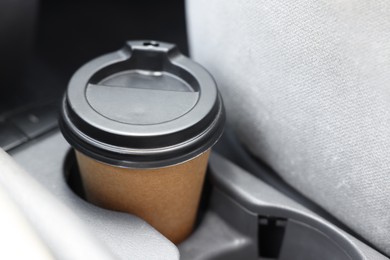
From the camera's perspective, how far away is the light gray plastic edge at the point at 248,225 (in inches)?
28.5

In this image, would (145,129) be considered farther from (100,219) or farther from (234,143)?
(234,143)

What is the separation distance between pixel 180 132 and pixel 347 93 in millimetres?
214

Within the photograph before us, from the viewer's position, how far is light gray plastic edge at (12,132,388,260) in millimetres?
646

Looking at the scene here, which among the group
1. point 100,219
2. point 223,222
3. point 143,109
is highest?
point 143,109

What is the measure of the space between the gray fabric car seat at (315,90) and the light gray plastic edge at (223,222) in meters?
0.04

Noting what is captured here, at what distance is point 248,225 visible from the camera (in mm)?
790

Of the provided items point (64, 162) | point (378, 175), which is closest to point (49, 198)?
point (64, 162)

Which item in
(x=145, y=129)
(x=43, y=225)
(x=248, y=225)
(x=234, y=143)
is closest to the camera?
(x=43, y=225)

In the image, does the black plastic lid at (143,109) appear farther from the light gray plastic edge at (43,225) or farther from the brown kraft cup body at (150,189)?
the light gray plastic edge at (43,225)

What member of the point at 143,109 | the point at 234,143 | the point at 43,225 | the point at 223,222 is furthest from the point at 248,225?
the point at 43,225

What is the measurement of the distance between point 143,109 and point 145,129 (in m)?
→ 0.05

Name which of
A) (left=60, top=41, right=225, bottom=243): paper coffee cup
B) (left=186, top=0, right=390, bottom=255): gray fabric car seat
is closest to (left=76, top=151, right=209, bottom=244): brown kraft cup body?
(left=60, top=41, right=225, bottom=243): paper coffee cup

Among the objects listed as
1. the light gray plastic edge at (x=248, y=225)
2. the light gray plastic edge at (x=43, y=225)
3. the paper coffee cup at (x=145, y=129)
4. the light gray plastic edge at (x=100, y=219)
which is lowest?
the light gray plastic edge at (x=248, y=225)

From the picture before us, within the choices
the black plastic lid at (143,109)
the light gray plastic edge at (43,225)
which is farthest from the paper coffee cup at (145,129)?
the light gray plastic edge at (43,225)
